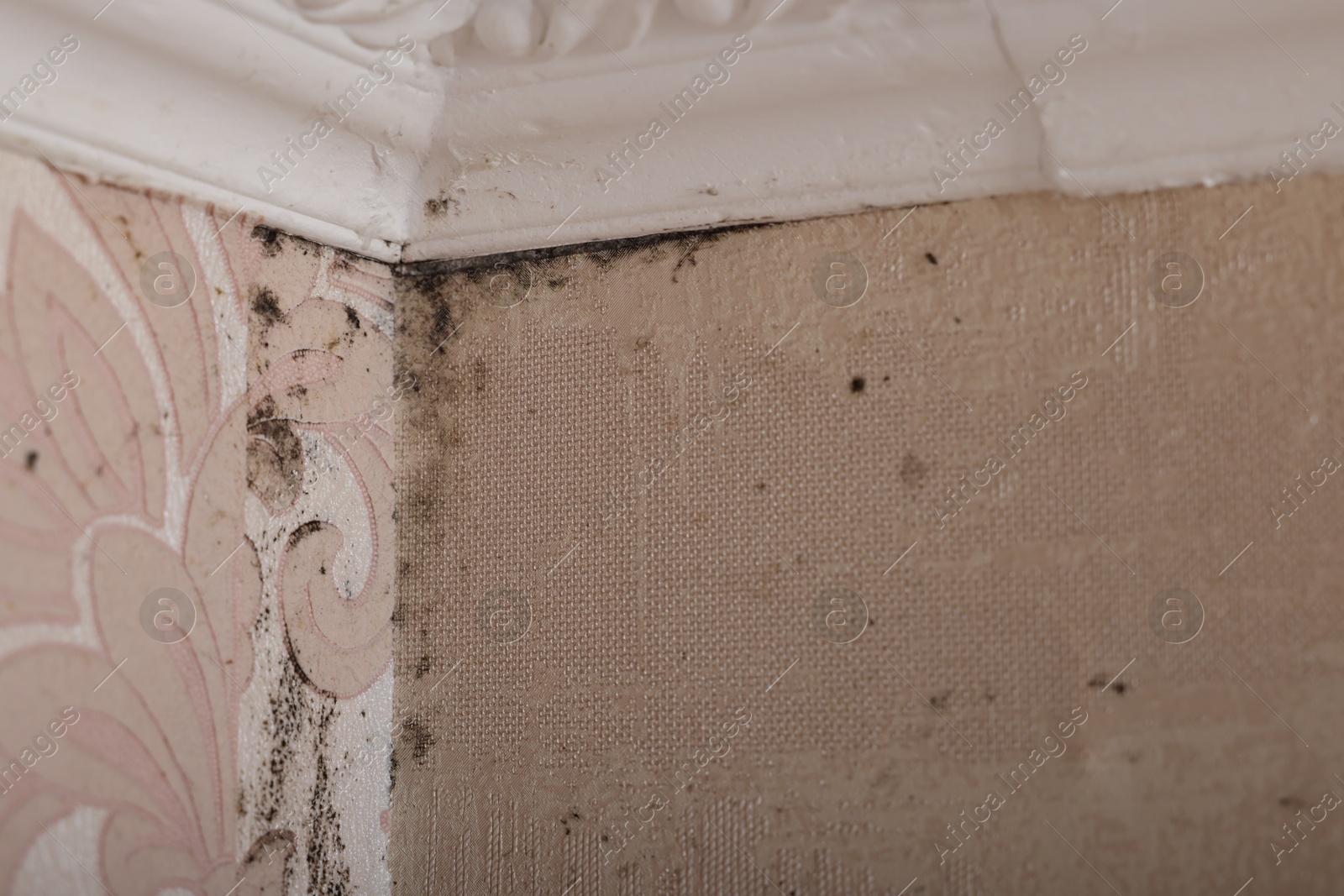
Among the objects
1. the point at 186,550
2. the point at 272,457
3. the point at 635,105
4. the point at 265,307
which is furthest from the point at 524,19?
the point at 186,550

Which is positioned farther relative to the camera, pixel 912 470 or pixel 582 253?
pixel 582 253

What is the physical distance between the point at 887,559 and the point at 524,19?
0.64 m

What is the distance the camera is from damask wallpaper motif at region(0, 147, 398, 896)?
0.79m

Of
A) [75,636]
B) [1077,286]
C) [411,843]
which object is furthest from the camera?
[411,843]

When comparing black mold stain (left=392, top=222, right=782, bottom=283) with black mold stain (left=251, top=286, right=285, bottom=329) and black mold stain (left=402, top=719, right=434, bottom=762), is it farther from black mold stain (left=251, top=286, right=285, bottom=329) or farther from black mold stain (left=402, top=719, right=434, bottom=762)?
black mold stain (left=402, top=719, right=434, bottom=762)

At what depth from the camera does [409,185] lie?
1.12 m

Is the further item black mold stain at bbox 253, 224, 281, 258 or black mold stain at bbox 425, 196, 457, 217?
black mold stain at bbox 425, 196, 457, 217

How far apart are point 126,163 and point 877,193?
2.25 feet

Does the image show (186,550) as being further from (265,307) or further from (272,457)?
(265,307)

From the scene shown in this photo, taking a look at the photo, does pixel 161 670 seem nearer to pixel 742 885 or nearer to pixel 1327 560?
pixel 742 885

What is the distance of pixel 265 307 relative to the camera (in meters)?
1.00

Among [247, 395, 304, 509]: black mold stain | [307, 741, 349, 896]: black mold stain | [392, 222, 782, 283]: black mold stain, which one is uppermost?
[392, 222, 782, 283]: black mold stain

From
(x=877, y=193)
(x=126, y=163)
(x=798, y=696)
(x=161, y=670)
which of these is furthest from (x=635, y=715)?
(x=126, y=163)

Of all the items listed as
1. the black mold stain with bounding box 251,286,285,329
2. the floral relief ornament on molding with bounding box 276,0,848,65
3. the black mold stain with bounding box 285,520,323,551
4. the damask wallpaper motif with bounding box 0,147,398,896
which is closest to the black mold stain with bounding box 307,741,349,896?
the damask wallpaper motif with bounding box 0,147,398,896
